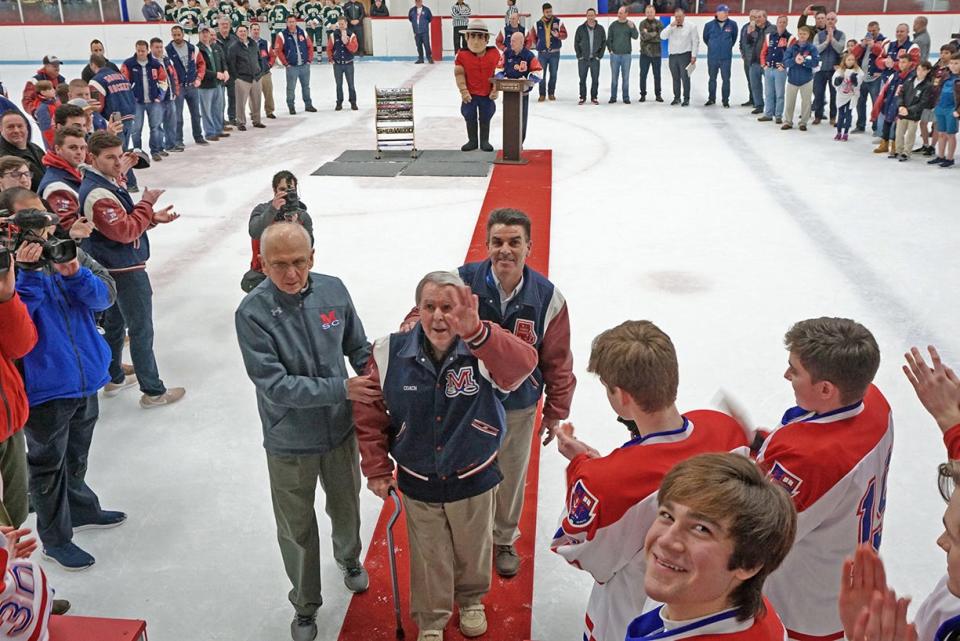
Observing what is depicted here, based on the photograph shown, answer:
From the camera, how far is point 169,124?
11.8 meters

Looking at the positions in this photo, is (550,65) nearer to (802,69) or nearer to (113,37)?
(802,69)

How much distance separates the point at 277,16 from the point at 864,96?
1393cm

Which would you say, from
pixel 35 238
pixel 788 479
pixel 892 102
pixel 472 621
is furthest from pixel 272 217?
pixel 892 102

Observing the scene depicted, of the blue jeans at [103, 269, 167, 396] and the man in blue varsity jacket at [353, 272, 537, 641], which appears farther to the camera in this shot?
the blue jeans at [103, 269, 167, 396]

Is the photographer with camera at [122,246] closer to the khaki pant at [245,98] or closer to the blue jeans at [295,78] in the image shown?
the khaki pant at [245,98]

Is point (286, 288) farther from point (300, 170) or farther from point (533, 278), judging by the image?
point (300, 170)

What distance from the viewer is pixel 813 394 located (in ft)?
7.56

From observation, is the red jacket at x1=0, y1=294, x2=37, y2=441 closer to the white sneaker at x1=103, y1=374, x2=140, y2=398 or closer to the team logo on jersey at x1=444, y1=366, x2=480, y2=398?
the team logo on jersey at x1=444, y1=366, x2=480, y2=398

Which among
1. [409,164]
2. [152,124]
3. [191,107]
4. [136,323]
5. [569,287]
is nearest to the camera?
[136,323]

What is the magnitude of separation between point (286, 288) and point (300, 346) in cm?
21

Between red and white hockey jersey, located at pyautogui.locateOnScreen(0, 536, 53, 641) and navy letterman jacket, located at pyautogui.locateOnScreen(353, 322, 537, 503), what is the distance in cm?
99

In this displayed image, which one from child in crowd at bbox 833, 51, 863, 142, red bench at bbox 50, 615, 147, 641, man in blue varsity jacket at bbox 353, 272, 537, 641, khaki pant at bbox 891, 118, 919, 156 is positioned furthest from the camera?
child in crowd at bbox 833, 51, 863, 142

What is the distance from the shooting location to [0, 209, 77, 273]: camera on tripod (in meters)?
3.13

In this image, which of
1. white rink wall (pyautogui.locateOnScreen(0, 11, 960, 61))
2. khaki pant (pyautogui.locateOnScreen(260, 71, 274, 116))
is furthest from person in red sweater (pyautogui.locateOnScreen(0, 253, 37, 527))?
white rink wall (pyautogui.locateOnScreen(0, 11, 960, 61))
